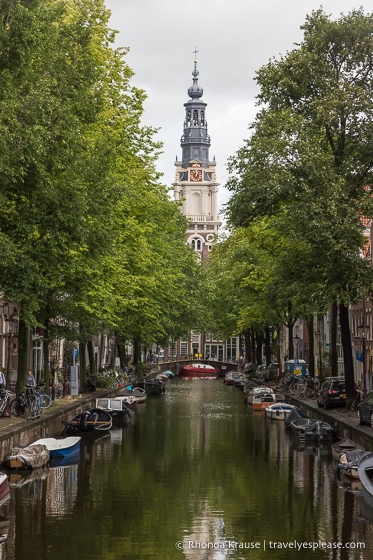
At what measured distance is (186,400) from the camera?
259 feet

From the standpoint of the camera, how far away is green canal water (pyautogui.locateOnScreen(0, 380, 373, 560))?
2192 centimetres

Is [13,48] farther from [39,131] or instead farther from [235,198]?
[235,198]

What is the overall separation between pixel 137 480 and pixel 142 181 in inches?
1079

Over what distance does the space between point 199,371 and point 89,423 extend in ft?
330

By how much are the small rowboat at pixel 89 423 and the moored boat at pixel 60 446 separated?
6.92 metres

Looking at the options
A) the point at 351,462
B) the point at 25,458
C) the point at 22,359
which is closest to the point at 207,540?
the point at 351,462

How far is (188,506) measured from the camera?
27562mm

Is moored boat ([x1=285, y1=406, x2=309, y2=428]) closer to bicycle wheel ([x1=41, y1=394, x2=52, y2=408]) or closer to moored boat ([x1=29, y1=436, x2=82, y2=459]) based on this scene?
bicycle wheel ([x1=41, y1=394, x2=52, y2=408])

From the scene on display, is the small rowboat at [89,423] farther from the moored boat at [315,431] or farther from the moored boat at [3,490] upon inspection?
the moored boat at [3,490]

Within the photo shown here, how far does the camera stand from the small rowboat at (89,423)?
44963 mm

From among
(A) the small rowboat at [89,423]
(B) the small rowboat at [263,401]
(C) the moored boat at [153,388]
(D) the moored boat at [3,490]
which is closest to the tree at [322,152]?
(A) the small rowboat at [89,423]

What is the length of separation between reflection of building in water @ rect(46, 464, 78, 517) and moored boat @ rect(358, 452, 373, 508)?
766 cm

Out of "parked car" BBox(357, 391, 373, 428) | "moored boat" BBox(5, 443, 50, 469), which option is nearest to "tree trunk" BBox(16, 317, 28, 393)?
"moored boat" BBox(5, 443, 50, 469)

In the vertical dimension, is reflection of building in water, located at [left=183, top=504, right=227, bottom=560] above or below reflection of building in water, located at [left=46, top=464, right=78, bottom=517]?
below
